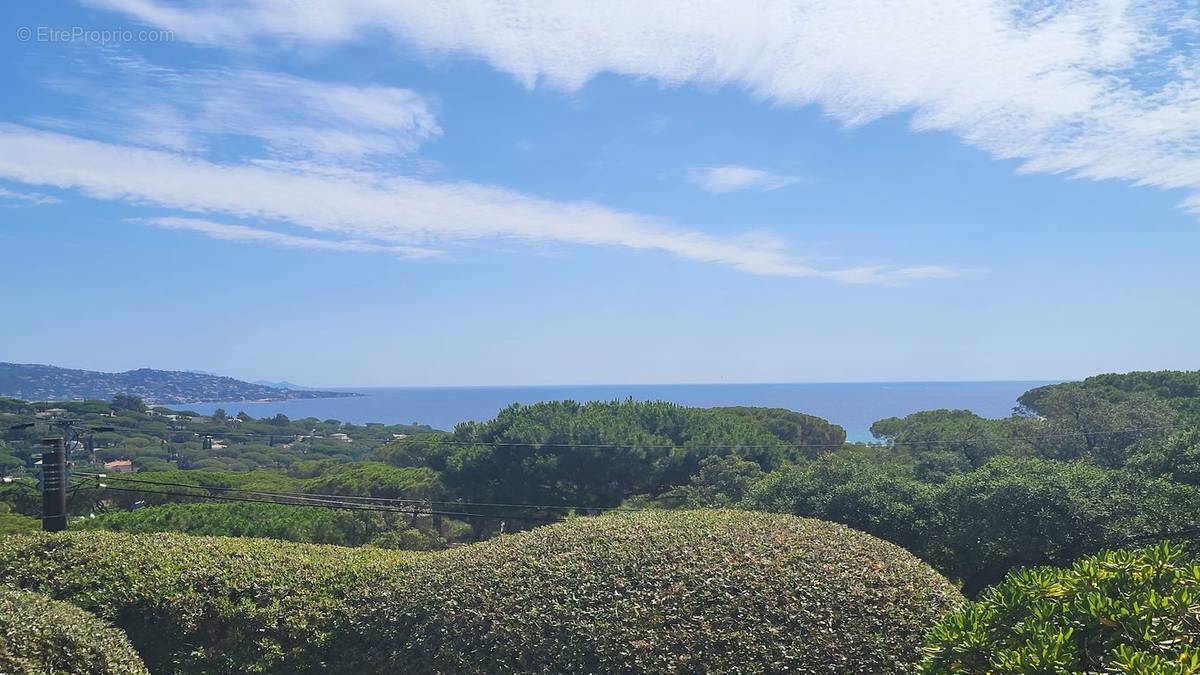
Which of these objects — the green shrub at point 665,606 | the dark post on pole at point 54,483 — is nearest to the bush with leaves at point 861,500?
the green shrub at point 665,606

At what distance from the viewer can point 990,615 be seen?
4891mm

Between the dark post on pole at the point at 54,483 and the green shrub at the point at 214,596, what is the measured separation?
14.0 feet

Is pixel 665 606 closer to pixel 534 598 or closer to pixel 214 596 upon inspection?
pixel 534 598

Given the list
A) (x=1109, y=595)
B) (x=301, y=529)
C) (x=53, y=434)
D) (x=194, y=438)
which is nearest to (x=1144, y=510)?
(x=1109, y=595)

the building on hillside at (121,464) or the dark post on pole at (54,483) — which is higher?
the dark post on pole at (54,483)

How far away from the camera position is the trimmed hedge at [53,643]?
6.07m

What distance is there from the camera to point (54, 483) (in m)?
13.0

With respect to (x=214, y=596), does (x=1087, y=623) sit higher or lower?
higher

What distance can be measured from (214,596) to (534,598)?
3.53 meters

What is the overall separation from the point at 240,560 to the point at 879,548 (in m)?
6.72

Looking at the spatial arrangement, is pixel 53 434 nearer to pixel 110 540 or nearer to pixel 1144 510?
pixel 110 540

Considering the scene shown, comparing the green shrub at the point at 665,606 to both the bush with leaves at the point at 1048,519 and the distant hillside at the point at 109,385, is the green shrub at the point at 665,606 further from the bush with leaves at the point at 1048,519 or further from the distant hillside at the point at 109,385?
the distant hillside at the point at 109,385

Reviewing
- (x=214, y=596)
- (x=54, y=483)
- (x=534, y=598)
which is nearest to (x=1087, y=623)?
(x=534, y=598)

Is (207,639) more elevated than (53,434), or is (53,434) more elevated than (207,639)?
(53,434)
